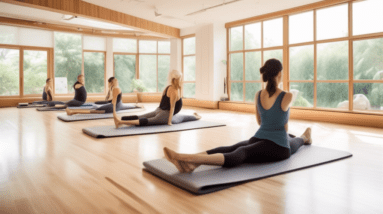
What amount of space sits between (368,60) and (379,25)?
0.73m

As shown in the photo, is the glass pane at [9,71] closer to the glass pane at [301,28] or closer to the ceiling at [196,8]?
the ceiling at [196,8]

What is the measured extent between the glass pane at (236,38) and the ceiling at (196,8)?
36 cm

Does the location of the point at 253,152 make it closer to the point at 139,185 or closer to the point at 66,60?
the point at 139,185

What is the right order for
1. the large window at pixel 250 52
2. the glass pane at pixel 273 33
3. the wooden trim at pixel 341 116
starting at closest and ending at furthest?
the wooden trim at pixel 341 116, the glass pane at pixel 273 33, the large window at pixel 250 52

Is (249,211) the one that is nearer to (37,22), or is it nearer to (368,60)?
(368,60)

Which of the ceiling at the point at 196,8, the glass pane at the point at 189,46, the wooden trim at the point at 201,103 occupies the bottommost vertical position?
the wooden trim at the point at 201,103

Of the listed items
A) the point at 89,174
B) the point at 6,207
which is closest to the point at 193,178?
the point at 89,174

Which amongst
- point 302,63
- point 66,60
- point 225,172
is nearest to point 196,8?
point 302,63

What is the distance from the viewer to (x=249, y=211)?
1.86 m

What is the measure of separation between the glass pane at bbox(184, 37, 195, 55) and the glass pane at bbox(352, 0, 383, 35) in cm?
599

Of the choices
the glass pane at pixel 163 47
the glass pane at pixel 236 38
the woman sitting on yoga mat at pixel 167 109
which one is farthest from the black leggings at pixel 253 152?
the glass pane at pixel 163 47

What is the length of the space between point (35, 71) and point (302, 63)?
9190 mm

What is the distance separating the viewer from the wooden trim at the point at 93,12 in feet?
21.5

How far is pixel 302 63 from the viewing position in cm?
757
